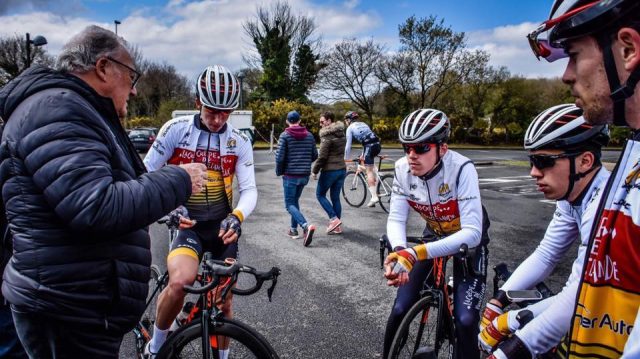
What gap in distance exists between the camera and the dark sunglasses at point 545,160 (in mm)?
2246

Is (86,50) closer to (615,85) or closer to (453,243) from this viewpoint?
(615,85)

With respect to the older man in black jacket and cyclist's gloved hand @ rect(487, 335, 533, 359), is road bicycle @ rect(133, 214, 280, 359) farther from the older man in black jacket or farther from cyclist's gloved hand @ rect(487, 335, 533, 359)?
cyclist's gloved hand @ rect(487, 335, 533, 359)

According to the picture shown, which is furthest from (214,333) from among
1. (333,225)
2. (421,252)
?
(333,225)

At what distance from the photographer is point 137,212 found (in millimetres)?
1477

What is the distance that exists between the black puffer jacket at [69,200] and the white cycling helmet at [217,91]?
54.8 inches

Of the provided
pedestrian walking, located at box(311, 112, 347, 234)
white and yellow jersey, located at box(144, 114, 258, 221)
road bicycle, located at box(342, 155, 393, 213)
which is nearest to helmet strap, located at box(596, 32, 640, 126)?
white and yellow jersey, located at box(144, 114, 258, 221)

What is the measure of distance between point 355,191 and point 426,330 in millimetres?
6993

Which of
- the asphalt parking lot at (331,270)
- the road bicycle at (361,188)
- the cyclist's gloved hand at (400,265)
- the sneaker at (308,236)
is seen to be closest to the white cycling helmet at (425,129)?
the cyclist's gloved hand at (400,265)

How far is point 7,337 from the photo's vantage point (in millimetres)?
2064

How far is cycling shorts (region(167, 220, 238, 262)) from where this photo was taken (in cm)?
285

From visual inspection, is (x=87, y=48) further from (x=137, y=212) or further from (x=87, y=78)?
(x=137, y=212)

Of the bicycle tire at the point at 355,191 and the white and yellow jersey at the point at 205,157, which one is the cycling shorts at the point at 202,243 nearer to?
the white and yellow jersey at the point at 205,157

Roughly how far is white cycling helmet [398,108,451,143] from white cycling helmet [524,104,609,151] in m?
0.63

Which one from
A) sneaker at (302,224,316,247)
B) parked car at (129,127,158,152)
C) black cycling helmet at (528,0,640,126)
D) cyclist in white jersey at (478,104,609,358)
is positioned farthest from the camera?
parked car at (129,127,158,152)
